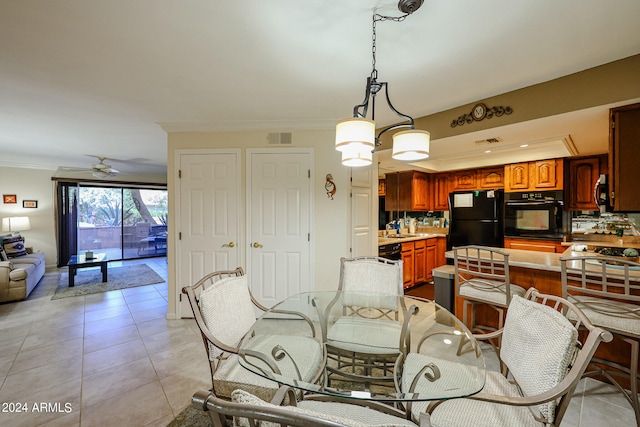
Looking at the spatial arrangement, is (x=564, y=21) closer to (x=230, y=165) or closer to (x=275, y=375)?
(x=275, y=375)

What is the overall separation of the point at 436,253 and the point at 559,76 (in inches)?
147

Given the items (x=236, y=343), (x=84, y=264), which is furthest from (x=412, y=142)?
(x=84, y=264)

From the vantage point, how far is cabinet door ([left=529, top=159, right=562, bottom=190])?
161 inches

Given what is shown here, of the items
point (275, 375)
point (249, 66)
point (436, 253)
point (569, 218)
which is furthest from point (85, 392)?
point (569, 218)

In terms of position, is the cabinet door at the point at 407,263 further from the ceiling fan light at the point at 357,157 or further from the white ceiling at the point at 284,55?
the ceiling fan light at the point at 357,157

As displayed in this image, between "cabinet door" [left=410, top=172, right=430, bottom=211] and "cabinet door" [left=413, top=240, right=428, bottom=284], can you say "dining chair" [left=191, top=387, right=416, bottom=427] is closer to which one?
"cabinet door" [left=413, top=240, right=428, bottom=284]

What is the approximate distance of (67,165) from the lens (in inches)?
248

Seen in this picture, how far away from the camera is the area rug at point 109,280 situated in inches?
183

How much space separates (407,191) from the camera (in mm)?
5398

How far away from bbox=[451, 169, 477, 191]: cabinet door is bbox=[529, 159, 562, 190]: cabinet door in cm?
91

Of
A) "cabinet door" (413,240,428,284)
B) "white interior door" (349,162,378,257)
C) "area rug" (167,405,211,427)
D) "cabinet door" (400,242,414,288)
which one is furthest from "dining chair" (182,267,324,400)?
"cabinet door" (413,240,428,284)

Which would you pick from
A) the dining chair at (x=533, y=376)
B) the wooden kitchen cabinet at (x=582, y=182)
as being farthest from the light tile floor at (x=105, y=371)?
the wooden kitchen cabinet at (x=582, y=182)

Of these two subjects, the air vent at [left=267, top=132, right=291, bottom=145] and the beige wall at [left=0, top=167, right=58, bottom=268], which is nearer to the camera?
the air vent at [left=267, top=132, right=291, bottom=145]

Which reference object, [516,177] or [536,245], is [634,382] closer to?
[536,245]
